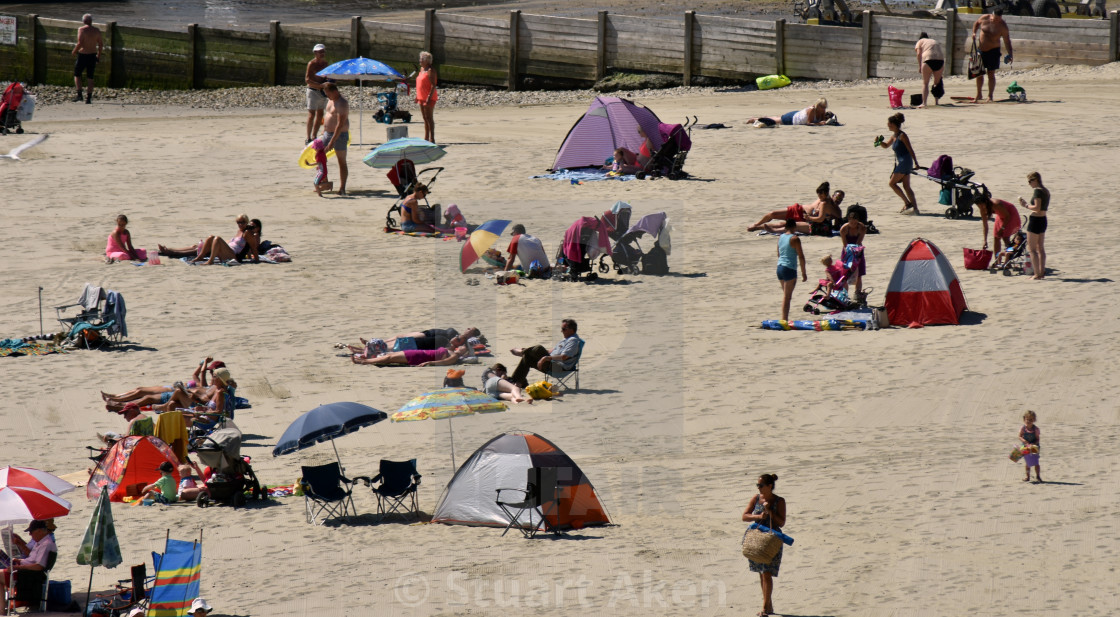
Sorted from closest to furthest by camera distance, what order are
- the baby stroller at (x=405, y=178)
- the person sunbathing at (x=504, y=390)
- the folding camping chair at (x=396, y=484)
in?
the folding camping chair at (x=396, y=484) → the person sunbathing at (x=504, y=390) → the baby stroller at (x=405, y=178)

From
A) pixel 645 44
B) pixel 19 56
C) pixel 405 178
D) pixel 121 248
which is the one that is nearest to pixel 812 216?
pixel 405 178

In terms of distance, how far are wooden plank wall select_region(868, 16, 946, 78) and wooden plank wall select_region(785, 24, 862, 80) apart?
329 mm

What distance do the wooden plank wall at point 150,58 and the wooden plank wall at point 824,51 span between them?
1232 centimetres

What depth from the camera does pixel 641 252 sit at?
1748cm

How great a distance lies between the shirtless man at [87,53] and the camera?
90.9ft

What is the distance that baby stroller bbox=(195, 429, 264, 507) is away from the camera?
11156 millimetres

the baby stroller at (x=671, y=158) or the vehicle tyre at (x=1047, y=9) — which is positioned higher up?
the vehicle tyre at (x=1047, y=9)

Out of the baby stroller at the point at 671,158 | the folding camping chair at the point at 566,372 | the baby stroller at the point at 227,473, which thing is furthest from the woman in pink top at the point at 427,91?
the baby stroller at the point at 227,473

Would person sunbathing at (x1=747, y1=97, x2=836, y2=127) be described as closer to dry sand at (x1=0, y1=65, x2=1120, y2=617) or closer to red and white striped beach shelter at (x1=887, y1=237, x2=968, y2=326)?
dry sand at (x1=0, y1=65, x2=1120, y2=617)

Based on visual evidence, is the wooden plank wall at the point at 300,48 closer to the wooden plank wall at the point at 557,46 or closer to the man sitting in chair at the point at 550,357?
the wooden plank wall at the point at 557,46

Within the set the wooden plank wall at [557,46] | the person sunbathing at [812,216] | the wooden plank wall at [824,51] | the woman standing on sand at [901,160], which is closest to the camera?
the person sunbathing at [812,216]

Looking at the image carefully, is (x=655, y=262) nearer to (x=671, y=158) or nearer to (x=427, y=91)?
(x=671, y=158)

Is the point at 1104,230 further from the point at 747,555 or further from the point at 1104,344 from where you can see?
the point at 747,555

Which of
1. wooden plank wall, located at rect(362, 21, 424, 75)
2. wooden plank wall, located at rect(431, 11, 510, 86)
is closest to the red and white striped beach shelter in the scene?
wooden plank wall, located at rect(431, 11, 510, 86)
